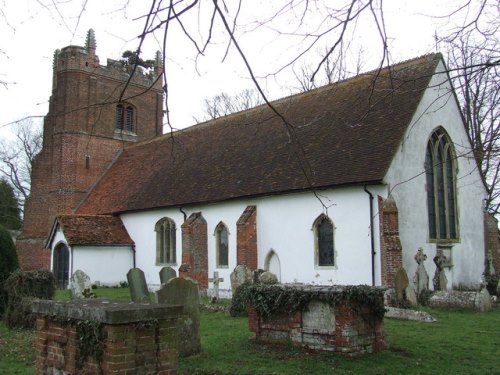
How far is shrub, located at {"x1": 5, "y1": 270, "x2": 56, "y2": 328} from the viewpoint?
A: 42.3 ft

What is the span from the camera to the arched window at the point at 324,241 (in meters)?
18.3

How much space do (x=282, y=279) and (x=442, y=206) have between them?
6465 mm

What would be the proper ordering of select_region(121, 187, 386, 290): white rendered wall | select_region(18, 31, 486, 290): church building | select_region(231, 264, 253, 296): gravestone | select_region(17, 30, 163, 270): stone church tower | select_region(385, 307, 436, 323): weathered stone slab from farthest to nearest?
select_region(17, 30, 163, 270): stone church tower
select_region(18, 31, 486, 290): church building
select_region(121, 187, 386, 290): white rendered wall
select_region(231, 264, 253, 296): gravestone
select_region(385, 307, 436, 323): weathered stone slab

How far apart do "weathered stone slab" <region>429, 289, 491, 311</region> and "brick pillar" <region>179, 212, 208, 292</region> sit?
9820 millimetres

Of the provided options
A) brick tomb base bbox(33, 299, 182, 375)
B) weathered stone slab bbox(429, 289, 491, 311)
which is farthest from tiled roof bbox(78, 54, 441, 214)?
brick tomb base bbox(33, 299, 182, 375)

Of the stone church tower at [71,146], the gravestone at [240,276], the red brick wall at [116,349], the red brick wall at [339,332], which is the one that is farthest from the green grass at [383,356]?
the stone church tower at [71,146]

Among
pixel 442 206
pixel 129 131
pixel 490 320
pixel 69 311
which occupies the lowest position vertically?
pixel 490 320

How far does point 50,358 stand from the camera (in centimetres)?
613

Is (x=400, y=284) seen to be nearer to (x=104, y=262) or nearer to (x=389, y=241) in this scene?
(x=389, y=241)

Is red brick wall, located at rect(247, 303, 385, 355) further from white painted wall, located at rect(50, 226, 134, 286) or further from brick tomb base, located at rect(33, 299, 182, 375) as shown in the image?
white painted wall, located at rect(50, 226, 134, 286)

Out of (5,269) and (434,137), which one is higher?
(434,137)

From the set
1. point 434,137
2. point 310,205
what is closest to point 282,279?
point 310,205

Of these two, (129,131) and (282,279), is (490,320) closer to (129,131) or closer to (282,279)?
(282,279)

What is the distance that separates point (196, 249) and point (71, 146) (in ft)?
42.9
